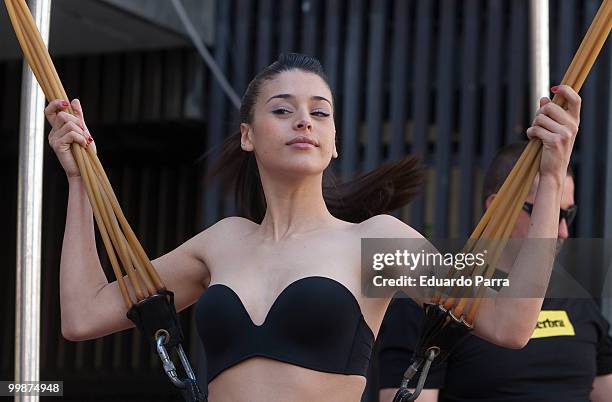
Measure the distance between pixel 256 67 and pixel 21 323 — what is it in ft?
9.79

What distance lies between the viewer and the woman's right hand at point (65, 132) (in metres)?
2.27

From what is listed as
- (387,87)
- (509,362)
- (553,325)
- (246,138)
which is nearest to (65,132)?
(246,138)

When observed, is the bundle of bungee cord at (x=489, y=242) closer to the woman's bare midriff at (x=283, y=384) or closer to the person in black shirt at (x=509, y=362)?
the woman's bare midriff at (x=283, y=384)

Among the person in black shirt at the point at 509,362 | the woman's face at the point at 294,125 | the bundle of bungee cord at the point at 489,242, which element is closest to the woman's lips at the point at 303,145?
the woman's face at the point at 294,125

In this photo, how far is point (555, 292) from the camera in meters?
2.89

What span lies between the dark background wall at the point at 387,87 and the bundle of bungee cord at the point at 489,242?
2416mm

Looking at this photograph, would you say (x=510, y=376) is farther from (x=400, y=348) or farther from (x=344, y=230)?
(x=344, y=230)

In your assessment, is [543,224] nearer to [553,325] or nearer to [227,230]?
[227,230]

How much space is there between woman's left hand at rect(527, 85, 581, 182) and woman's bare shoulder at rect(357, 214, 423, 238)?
309 mm

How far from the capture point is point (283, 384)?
208cm

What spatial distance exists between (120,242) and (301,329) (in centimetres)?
42

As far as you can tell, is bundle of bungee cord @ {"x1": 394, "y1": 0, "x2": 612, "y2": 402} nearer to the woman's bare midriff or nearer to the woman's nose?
the woman's bare midriff

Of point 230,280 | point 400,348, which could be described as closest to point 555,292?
point 400,348
